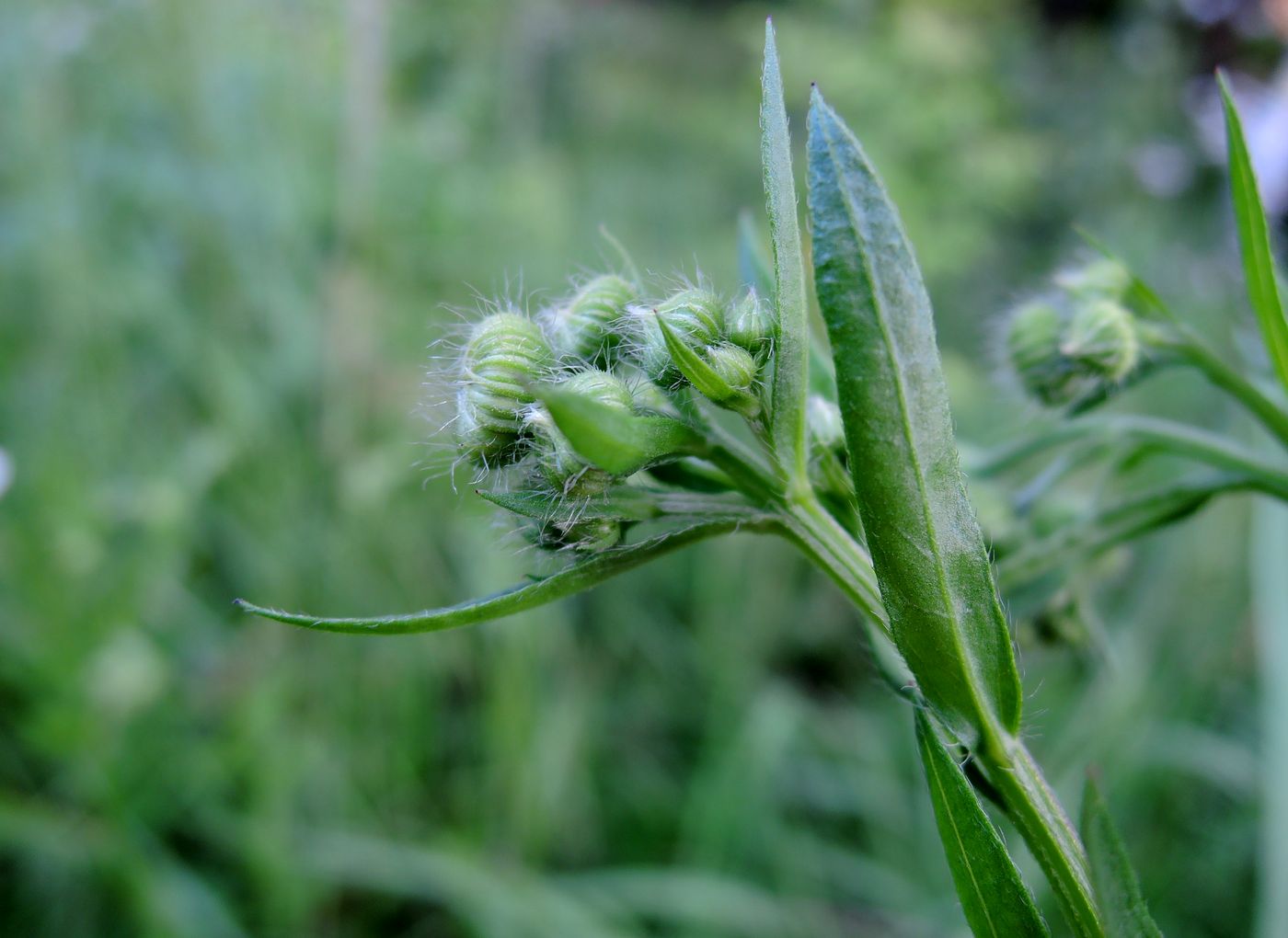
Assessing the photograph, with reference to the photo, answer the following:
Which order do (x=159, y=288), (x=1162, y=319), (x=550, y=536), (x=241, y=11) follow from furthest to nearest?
1. (x=241, y=11)
2. (x=159, y=288)
3. (x=1162, y=319)
4. (x=550, y=536)

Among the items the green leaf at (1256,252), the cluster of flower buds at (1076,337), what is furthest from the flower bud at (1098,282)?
the green leaf at (1256,252)

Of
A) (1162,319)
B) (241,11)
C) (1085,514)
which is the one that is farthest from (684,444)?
(241,11)

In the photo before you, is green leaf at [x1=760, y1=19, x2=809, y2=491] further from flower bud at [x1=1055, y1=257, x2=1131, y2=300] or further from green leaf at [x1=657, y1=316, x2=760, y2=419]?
flower bud at [x1=1055, y1=257, x2=1131, y2=300]

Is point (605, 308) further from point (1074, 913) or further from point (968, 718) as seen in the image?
point (1074, 913)

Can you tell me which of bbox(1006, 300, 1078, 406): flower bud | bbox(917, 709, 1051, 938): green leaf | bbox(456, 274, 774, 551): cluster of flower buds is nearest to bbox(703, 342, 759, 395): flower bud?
bbox(456, 274, 774, 551): cluster of flower buds

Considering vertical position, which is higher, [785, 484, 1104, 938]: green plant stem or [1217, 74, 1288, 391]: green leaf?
[1217, 74, 1288, 391]: green leaf

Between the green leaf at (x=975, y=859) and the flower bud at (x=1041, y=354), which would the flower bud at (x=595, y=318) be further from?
the flower bud at (x=1041, y=354)
